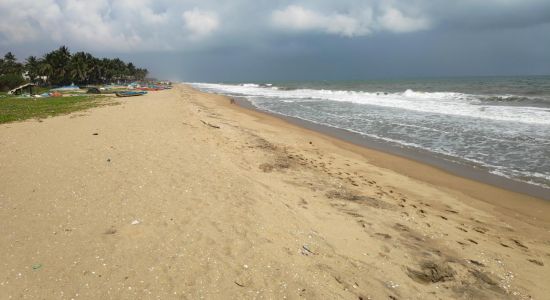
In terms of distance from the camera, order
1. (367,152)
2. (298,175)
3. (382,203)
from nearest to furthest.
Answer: (382,203) → (298,175) → (367,152)

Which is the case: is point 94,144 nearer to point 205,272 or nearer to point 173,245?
point 173,245

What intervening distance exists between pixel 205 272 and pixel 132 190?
3.40 metres

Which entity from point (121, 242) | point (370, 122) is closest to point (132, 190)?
point (121, 242)

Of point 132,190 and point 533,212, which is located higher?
point 132,190

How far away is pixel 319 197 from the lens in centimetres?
729

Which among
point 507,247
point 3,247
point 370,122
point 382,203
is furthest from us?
point 370,122

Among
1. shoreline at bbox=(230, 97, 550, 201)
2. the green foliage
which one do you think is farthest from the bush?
shoreline at bbox=(230, 97, 550, 201)

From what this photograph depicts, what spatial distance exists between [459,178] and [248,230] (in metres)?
7.40

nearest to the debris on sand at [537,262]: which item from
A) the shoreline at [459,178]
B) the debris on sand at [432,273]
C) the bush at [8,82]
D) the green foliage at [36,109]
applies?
the debris on sand at [432,273]

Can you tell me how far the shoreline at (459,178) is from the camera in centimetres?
781

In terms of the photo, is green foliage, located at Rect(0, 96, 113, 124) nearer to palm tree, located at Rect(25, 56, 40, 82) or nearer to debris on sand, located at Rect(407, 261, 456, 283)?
debris on sand, located at Rect(407, 261, 456, 283)

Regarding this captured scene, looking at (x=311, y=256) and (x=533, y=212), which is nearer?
(x=311, y=256)

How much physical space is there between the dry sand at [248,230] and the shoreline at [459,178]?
0.08 meters

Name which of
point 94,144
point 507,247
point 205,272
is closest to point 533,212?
point 507,247
